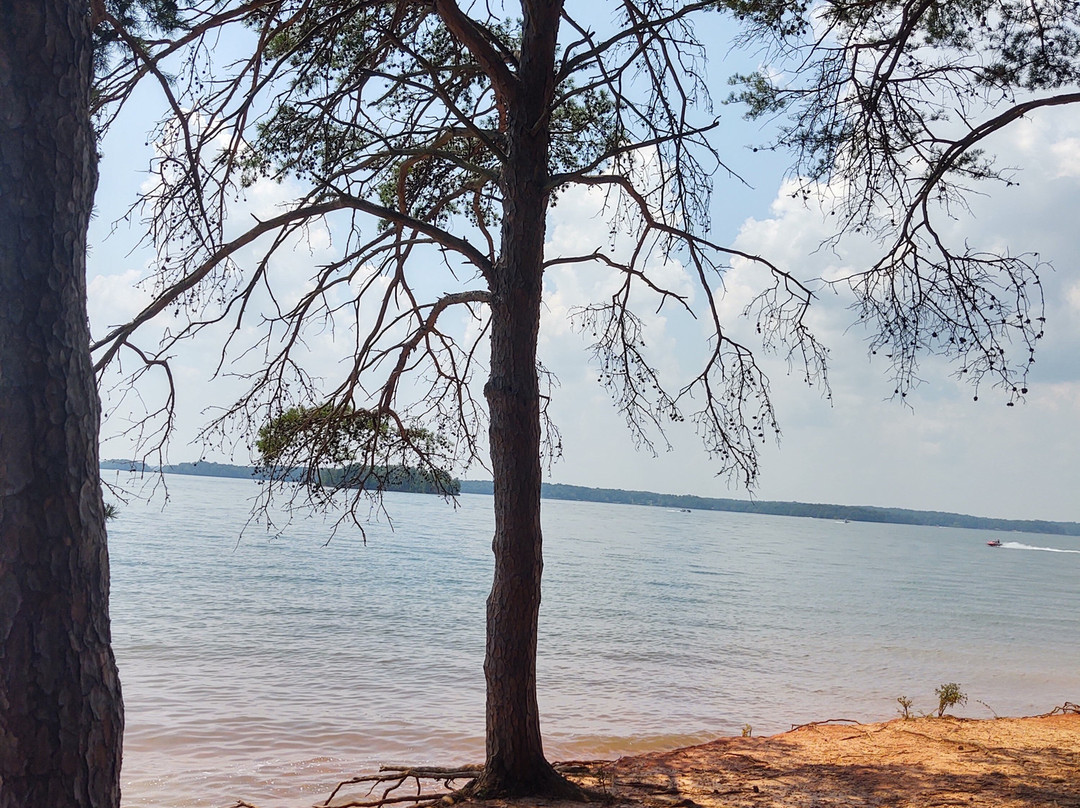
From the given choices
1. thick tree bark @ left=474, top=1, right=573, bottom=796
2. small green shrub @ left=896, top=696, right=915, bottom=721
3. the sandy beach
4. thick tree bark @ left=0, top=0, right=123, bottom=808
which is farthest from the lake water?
thick tree bark @ left=0, top=0, right=123, bottom=808

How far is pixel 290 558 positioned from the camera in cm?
3494

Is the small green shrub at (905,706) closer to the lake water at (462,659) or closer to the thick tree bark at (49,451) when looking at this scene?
the lake water at (462,659)

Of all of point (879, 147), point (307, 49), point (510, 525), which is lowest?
point (510, 525)

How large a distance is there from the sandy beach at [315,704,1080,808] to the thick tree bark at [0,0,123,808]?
310 centimetres

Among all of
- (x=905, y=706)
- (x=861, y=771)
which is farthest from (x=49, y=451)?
(x=905, y=706)

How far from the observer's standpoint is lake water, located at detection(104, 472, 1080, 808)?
9477 millimetres

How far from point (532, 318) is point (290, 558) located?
31.6 meters

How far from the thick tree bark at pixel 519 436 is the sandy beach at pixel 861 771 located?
0.37 meters

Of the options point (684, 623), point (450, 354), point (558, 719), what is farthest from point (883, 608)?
point (450, 354)

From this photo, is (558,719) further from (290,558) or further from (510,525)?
(290,558)

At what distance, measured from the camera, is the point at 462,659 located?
15281 mm

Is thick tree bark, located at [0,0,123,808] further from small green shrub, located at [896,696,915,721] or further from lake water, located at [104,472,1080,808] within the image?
small green shrub, located at [896,696,915,721]

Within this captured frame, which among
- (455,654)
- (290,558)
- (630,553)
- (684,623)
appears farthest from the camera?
(630,553)

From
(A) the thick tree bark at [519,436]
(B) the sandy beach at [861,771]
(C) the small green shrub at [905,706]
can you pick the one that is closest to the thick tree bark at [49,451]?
(A) the thick tree bark at [519,436]
